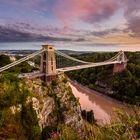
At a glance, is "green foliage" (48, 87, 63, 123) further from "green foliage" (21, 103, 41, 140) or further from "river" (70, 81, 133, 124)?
"river" (70, 81, 133, 124)

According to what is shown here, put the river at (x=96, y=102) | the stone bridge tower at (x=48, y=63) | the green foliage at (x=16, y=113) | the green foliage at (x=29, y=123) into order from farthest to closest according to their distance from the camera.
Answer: the river at (x=96, y=102), the stone bridge tower at (x=48, y=63), the green foliage at (x=29, y=123), the green foliage at (x=16, y=113)

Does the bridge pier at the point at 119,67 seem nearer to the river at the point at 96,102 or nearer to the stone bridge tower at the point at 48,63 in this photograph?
the river at the point at 96,102

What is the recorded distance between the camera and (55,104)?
1909cm

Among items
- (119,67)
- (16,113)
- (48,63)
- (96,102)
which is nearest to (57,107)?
(48,63)

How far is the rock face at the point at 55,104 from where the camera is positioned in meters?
17.4

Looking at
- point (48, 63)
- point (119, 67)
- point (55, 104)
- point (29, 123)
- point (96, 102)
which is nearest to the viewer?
point (29, 123)

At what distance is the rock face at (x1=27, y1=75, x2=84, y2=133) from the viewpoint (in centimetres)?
1744

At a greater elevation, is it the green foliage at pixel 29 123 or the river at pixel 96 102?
the green foliage at pixel 29 123

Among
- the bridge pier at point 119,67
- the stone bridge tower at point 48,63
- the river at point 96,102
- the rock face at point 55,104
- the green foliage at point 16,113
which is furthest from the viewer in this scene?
the bridge pier at point 119,67

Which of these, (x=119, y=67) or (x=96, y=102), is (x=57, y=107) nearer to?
(x=96, y=102)

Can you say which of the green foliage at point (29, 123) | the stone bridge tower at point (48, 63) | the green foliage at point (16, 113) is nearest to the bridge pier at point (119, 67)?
the stone bridge tower at point (48, 63)

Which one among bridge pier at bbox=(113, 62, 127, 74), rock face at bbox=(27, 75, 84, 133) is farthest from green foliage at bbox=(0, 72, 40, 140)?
bridge pier at bbox=(113, 62, 127, 74)

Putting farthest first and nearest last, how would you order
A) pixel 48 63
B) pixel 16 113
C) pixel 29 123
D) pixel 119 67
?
pixel 119 67 → pixel 48 63 → pixel 29 123 → pixel 16 113

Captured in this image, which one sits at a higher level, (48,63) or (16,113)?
(48,63)
